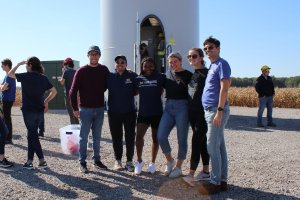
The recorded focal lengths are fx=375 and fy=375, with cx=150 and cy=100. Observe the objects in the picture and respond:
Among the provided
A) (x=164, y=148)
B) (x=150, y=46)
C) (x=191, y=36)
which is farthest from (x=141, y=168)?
(x=150, y=46)

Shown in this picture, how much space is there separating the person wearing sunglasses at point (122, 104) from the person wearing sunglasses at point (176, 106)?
0.55 metres

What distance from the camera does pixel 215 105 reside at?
4.22 m

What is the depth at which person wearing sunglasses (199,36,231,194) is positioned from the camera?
4090 millimetres

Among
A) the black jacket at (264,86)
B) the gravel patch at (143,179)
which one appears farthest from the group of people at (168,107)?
the black jacket at (264,86)

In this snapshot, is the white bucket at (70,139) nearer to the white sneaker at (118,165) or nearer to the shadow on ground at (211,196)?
the white sneaker at (118,165)

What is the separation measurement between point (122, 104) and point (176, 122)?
2.77ft

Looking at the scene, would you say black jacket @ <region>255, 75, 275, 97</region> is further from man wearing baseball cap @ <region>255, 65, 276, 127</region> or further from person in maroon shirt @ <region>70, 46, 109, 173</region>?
person in maroon shirt @ <region>70, 46, 109, 173</region>

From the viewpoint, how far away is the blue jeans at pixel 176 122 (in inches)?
192

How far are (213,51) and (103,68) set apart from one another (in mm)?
1743

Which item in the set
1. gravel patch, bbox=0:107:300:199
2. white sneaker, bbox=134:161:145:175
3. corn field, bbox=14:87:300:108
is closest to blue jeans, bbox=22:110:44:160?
gravel patch, bbox=0:107:300:199

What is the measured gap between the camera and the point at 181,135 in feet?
16.2

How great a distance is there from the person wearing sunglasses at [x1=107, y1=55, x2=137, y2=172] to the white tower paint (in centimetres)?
534

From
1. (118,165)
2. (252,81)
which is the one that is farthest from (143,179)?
(252,81)

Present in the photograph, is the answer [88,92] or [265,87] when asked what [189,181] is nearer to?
[88,92]
